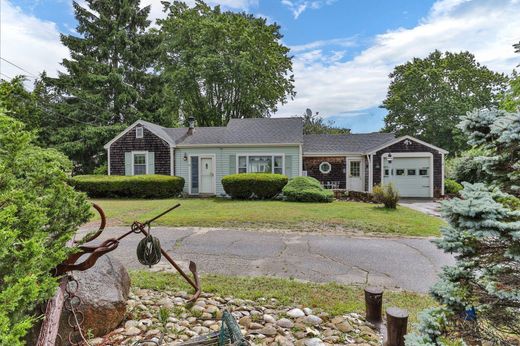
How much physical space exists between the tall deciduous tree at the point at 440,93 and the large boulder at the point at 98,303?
28.9 meters

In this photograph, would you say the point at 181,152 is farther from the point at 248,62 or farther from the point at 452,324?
the point at 452,324

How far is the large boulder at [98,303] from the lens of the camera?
2562 mm

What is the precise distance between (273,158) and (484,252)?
13.9 m

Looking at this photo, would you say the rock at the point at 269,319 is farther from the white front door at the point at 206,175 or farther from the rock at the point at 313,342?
the white front door at the point at 206,175

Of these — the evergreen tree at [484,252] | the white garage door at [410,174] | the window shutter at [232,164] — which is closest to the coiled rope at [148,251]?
the evergreen tree at [484,252]

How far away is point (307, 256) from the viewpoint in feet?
18.0

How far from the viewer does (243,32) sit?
930 inches

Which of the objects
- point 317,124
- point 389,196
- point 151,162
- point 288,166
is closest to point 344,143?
point 288,166

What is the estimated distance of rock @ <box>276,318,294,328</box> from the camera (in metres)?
2.97

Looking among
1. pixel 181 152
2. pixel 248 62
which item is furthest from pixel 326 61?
pixel 181 152

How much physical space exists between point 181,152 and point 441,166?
14171 mm

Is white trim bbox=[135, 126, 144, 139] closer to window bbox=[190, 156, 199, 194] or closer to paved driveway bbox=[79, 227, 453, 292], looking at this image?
window bbox=[190, 156, 199, 194]

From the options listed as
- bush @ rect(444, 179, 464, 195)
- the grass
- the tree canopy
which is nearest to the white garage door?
bush @ rect(444, 179, 464, 195)


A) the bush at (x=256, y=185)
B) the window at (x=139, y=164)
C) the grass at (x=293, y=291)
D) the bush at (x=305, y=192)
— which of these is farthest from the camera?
the window at (x=139, y=164)
